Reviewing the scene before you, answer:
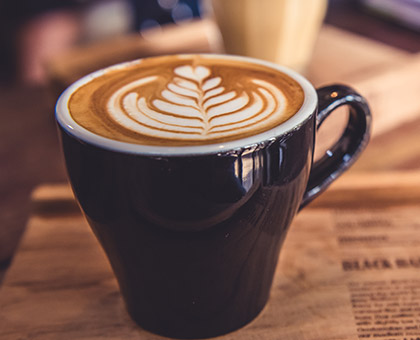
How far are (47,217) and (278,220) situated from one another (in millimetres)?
336

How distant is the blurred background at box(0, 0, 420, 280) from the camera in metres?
0.75

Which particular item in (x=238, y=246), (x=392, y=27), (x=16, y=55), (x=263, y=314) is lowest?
(x=16, y=55)

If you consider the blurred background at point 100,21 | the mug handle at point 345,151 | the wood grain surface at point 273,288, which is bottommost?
the blurred background at point 100,21

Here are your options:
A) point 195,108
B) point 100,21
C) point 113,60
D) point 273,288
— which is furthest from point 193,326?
point 100,21

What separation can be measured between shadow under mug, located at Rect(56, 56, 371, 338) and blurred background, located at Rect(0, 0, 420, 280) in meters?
0.25

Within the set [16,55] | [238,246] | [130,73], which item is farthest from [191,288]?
[16,55]

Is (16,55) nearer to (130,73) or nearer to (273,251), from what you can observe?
(130,73)

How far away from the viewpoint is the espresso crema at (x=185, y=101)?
0.38m

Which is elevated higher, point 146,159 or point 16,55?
point 146,159

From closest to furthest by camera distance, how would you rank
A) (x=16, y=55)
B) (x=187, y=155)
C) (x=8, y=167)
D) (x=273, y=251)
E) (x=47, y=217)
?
(x=187, y=155)
(x=273, y=251)
(x=47, y=217)
(x=8, y=167)
(x=16, y=55)

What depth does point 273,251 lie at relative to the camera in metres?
0.46

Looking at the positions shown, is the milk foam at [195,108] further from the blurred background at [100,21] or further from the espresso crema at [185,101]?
the blurred background at [100,21]

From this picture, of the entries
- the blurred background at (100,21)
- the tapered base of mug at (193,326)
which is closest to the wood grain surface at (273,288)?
the tapered base of mug at (193,326)

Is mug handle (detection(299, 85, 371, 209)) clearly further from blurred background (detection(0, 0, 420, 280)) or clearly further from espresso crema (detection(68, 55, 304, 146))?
blurred background (detection(0, 0, 420, 280))
